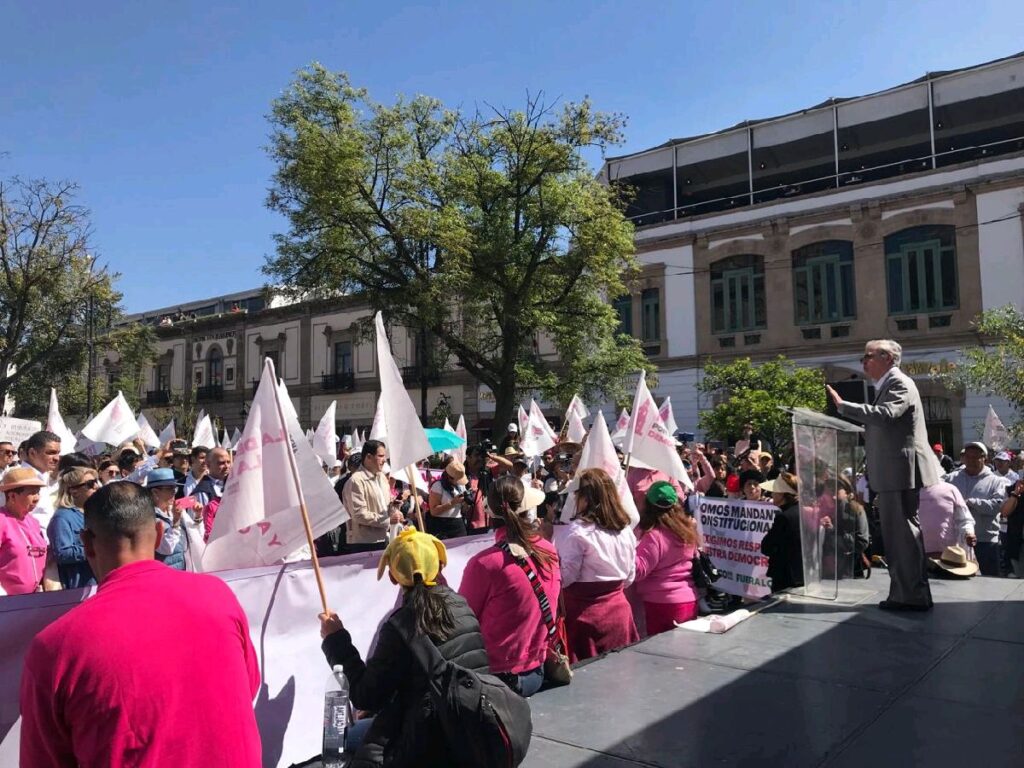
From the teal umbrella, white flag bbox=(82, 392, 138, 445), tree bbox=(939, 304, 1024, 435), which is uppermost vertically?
tree bbox=(939, 304, 1024, 435)

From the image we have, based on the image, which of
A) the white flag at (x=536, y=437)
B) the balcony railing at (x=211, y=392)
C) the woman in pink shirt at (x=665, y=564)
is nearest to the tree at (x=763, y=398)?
the white flag at (x=536, y=437)

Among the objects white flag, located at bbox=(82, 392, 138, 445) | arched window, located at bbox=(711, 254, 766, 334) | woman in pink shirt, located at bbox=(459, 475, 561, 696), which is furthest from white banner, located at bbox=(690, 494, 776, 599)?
arched window, located at bbox=(711, 254, 766, 334)

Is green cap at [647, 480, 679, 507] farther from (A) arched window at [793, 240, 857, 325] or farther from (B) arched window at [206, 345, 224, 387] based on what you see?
(B) arched window at [206, 345, 224, 387]

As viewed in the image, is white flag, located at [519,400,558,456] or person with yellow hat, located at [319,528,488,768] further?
white flag, located at [519,400,558,456]

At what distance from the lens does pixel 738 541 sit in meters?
7.34

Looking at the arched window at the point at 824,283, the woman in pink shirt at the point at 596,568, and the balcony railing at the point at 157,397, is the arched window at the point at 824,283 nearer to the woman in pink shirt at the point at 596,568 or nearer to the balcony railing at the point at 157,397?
the woman in pink shirt at the point at 596,568

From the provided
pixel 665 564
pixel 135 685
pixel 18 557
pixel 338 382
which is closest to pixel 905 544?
pixel 665 564

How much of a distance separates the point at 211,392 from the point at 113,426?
35.3 metres

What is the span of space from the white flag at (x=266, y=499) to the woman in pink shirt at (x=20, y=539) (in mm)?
1449

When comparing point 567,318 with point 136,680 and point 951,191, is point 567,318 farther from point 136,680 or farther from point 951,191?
point 136,680

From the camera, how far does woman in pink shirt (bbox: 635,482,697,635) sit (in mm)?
5664

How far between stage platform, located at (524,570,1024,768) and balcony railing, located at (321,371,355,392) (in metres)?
37.2

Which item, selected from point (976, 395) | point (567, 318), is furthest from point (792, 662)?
point (976, 395)

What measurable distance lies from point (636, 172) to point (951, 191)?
11657mm
